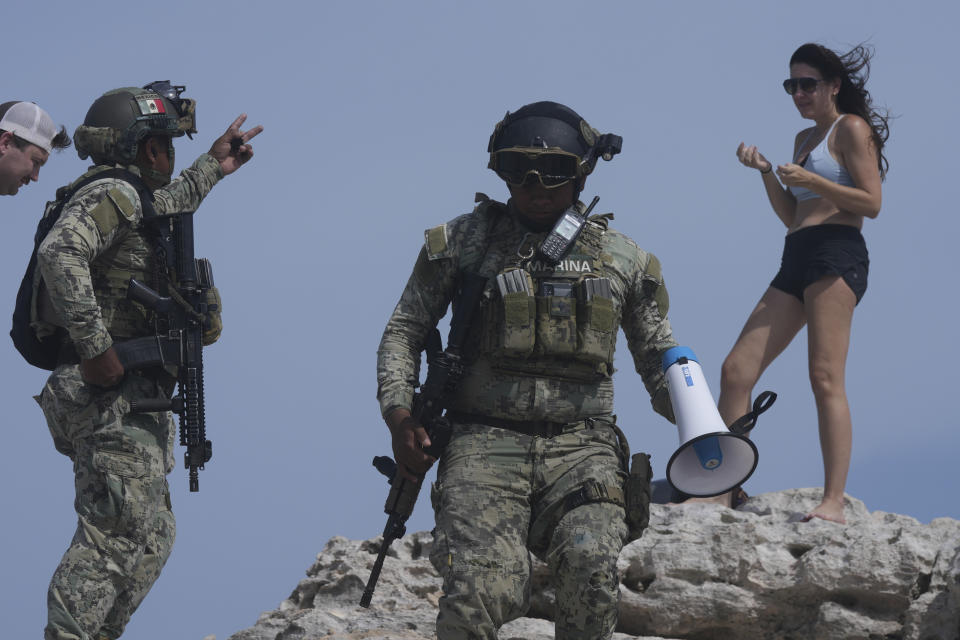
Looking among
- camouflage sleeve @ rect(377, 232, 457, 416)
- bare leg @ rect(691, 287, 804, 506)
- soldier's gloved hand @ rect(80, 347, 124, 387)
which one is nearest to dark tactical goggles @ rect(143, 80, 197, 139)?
soldier's gloved hand @ rect(80, 347, 124, 387)

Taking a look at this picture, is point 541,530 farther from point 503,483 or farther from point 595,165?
point 595,165

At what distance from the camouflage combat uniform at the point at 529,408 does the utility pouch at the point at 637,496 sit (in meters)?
0.07

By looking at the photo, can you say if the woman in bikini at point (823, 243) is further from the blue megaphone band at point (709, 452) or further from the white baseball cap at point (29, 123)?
the white baseball cap at point (29, 123)

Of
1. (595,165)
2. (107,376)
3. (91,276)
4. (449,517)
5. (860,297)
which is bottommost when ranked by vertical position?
(449,517)

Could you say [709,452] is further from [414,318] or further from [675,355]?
[414,318]

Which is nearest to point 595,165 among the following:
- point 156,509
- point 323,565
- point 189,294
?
point 189,294

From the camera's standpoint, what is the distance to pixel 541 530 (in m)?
6.14

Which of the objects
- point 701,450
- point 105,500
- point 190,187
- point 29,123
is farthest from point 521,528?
point 29,123

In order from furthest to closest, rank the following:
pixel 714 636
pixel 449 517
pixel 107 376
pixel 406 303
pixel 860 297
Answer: pixel 860 297 → pixel 714 636 → pixel 107 376 → pixel 406 303 → pixel 449 517

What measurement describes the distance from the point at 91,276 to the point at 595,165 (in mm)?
2756

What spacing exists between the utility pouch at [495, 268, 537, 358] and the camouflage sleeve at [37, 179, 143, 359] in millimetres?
2153

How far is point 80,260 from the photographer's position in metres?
7.07

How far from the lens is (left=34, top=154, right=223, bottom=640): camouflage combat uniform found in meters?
7.07

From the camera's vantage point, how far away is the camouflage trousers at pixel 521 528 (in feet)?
19.1
